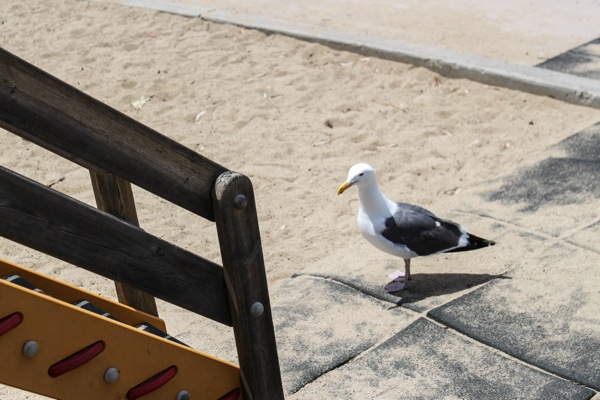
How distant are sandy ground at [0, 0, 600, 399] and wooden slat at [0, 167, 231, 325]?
4.74 feet

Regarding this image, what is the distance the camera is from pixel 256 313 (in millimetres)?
2805

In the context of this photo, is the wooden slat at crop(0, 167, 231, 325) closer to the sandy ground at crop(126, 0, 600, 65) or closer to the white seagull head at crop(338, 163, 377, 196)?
the white seagull head at crop(338, 163, 377, 196)

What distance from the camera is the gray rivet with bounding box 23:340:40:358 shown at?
2459 millimetres

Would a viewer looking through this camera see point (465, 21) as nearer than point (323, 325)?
No

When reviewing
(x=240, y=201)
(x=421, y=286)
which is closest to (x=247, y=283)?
(x=240, y=201)

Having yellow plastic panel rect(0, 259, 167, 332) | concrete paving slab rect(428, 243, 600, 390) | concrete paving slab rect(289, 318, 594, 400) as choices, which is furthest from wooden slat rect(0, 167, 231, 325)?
concrete paving slab rect(428, 243, 600, 390)

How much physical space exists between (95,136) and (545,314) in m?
2.54

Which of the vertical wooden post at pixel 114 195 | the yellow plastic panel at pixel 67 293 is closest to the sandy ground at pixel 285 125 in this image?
the vertical wooden post at pixel 114 195

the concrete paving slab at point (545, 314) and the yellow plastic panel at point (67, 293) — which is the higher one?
the yellow plastic panel at point (67, 293)

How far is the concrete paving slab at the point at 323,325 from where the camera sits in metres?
4.02

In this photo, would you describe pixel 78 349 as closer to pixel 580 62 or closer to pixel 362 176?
pixel 362 176

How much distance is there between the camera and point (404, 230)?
15.1ft

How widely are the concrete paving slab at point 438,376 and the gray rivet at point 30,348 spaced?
5.01 feet

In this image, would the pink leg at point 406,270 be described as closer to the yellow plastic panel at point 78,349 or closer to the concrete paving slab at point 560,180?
the concrete paving slab at point 560,180
